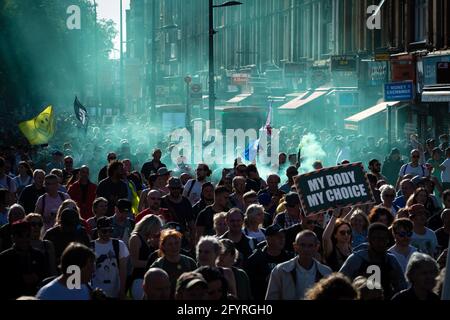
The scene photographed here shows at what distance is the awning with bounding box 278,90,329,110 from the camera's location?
180 ft

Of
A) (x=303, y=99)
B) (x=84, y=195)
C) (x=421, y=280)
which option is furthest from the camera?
(x=303, y=99)

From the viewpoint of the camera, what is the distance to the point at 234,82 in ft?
222

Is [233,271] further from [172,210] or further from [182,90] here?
[182,90]

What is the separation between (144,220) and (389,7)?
33828mm

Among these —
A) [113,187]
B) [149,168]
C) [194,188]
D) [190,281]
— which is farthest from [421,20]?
[190,281]

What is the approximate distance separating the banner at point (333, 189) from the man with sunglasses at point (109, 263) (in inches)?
79.7


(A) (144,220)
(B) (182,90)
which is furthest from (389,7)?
(B) (182,90)

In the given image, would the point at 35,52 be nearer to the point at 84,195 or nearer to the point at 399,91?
the point at 399,91

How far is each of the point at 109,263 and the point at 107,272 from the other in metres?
0.11

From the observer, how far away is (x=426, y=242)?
11789mm

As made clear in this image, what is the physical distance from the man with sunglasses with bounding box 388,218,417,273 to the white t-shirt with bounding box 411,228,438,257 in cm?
104

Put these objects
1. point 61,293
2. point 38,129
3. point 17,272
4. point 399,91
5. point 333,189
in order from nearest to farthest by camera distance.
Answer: point 61,293
point 17,272
point 333,189
point 38,129
point 399,91

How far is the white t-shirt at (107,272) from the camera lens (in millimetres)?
10148

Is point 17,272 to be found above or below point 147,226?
below
